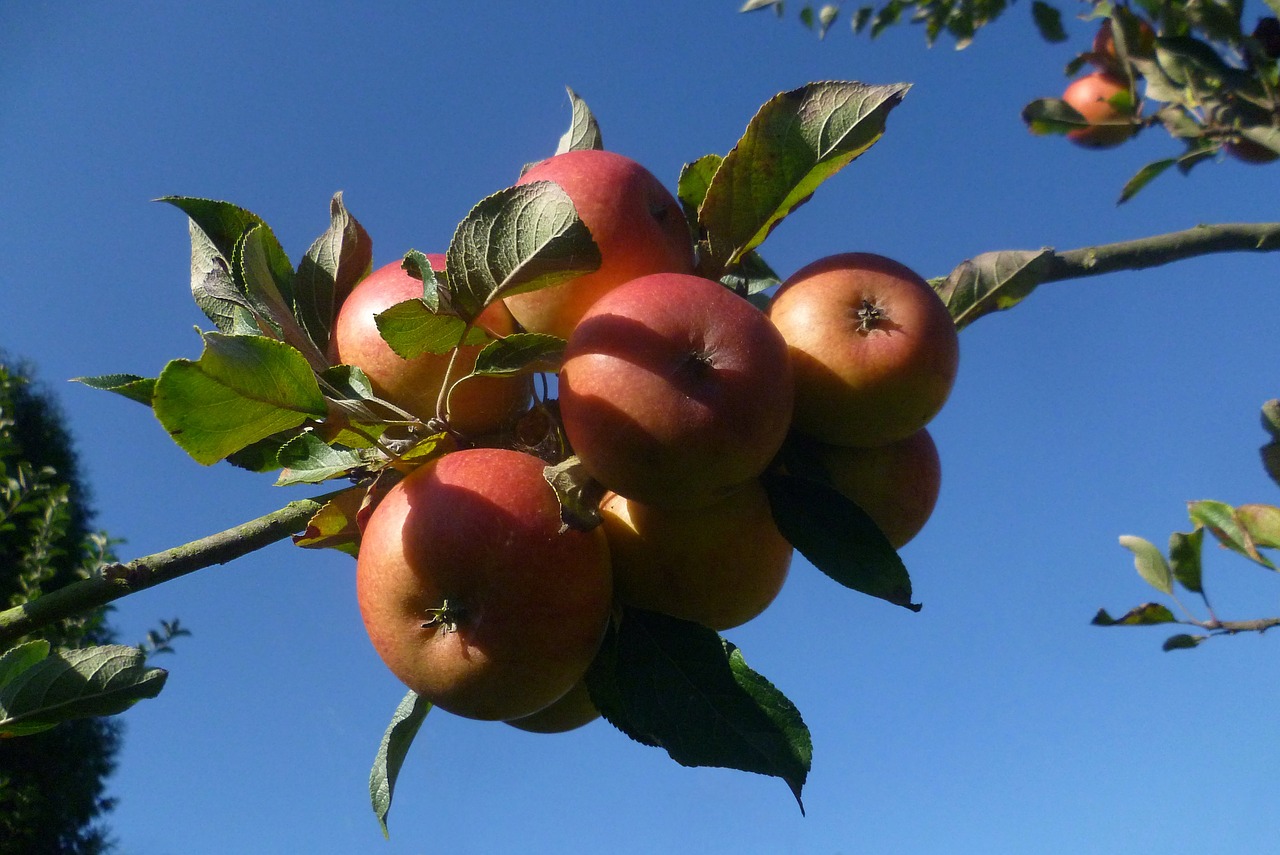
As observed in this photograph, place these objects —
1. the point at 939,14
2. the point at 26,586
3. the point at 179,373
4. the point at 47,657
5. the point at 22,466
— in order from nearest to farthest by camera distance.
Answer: the point at 179,373, the point at 47,657, the point at 939,14, the point at 22,466, the point at 26,586

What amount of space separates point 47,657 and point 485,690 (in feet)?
2.48

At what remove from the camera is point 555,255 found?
2.65ft

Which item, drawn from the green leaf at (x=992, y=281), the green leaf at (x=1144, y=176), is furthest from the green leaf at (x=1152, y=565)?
the green leaf at (x=992, y=281)

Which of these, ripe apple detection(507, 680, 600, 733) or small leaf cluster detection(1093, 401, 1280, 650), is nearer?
ripe apple detection(507, 680, 600, 733)

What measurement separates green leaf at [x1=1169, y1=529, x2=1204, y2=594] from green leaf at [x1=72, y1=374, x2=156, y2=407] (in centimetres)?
220

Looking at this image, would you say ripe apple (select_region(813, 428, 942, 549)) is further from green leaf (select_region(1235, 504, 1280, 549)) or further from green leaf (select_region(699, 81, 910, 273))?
green leaf (select_region(1235, 504, 1280, 549))

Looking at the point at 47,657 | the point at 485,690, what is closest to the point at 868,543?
the point at 485,690

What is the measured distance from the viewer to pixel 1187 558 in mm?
2160

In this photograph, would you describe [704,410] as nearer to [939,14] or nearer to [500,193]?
[500,193]

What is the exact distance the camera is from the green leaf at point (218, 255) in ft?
3.42

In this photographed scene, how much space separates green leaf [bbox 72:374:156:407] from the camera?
2.91 feet

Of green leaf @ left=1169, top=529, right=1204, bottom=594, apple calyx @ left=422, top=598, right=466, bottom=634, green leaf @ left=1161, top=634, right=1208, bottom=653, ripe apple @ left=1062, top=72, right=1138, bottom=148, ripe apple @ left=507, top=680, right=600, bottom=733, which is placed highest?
ripe apple @ left=1062, top=72, right=1138, bottom=148

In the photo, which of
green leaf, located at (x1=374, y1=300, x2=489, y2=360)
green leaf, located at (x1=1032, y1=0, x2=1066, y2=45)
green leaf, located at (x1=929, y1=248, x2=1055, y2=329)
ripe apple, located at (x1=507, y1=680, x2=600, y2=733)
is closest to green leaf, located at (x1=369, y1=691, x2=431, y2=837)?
ripe apple, located at (x1=507, y1=680, x2=600, y2=733)

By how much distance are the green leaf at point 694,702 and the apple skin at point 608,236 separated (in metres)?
0.34
